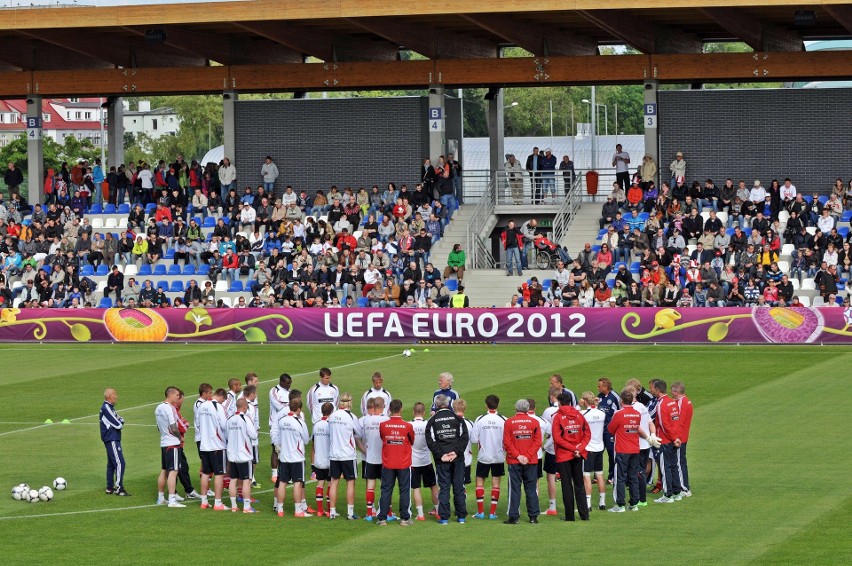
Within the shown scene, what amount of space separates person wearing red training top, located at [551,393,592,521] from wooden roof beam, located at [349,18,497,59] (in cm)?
2918

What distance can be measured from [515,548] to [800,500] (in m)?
4.76

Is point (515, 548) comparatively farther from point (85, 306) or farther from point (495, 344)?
point (85, 306)

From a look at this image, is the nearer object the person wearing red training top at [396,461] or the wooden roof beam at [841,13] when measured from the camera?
the person wearing red training top at [396,461]

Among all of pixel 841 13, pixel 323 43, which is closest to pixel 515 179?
pixel 323 43

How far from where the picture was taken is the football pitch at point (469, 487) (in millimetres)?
16656

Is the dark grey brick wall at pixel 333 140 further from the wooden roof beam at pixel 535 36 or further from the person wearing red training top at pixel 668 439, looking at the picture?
the person wearing red training top at pixel 668 439

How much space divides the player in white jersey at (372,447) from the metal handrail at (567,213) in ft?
93.2

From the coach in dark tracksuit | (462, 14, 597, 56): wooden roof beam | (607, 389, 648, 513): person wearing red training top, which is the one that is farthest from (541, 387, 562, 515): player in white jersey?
(462, 14, 597, 56): wooden roof beam

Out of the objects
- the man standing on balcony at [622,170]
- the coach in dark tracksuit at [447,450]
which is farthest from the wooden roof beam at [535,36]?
the coach in dark tracksuit at [447,450]

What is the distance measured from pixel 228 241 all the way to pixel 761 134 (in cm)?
1829

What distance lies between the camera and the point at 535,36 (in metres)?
47.7

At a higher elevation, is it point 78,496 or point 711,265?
point 711,265

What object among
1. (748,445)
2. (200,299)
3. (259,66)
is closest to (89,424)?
(748,445)

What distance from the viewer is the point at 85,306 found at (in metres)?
45.2
